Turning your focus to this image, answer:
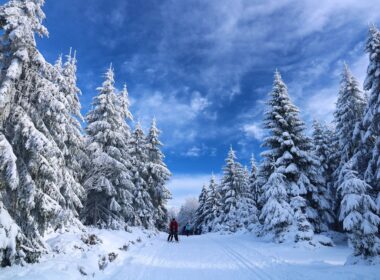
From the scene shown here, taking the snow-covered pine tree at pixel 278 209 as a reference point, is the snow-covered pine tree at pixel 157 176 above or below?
above

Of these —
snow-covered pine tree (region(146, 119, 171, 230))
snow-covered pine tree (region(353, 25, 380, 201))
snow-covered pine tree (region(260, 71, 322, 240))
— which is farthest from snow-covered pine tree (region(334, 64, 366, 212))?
snow-covered pine tree (region(146, 119, 171, 230))

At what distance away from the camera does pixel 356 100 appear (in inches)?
925

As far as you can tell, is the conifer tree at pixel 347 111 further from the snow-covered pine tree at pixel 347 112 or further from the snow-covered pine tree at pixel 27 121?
the snow-covered pine tree at pixel 27 121

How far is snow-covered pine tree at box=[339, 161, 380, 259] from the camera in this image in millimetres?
10562

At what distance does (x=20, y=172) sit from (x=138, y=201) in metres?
20.0

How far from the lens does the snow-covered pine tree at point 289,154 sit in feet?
69.3

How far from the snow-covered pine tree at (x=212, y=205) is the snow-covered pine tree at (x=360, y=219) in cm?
4095

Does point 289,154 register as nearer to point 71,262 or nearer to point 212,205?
point 71,262

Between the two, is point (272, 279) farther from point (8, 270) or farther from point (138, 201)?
point (138, 201)

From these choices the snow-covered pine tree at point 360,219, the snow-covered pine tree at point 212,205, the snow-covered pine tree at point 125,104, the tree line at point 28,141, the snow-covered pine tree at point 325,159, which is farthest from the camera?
the snow-covered pine tree at point 212,205

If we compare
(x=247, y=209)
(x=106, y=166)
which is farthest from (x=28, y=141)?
(x=247, y=209)

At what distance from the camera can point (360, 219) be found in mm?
10914

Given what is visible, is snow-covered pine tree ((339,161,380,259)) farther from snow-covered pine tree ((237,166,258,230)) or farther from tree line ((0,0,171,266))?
snow-covered pine tree ((237,166,258,230))

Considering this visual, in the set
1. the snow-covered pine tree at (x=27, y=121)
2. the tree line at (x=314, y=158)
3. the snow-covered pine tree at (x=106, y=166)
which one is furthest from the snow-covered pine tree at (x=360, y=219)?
the snow-covered pine tree at (x=106, y=166)
